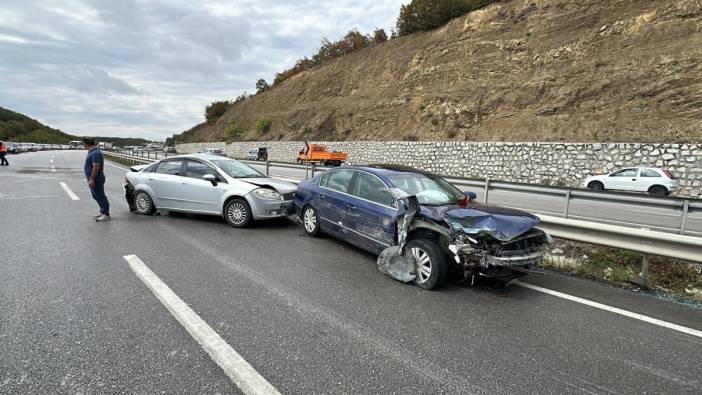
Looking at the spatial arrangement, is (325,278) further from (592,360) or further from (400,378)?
(592,360)

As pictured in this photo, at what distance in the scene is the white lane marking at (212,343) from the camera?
262 cm

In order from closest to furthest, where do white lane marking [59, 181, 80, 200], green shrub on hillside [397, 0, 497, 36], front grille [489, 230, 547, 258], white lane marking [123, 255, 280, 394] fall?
1. white lane marking [123, 255, 280, 394]
2. front grille [489, 230, 547, 258]
3. white lane marking [59, 181, 80, 200]
4. green shrub on hillside [397, 0, 497, 36]

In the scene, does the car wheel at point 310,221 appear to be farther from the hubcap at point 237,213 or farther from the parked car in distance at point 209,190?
the hubcap at point 237,213

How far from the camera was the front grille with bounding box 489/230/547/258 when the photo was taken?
4337 millimetres

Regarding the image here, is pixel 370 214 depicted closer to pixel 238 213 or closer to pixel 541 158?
pixel 238 213

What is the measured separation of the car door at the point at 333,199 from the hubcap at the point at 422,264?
181 centimetres

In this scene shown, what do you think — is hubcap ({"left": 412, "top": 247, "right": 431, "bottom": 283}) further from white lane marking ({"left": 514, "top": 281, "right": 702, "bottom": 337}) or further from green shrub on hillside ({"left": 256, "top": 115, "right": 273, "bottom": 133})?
green shrub on hillside ({"left": 256, "top": 115, "right": 273, "bottom": 133})

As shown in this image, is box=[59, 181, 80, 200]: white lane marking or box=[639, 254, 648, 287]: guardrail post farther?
box=[59, 181, 80, 200]: white lane marking

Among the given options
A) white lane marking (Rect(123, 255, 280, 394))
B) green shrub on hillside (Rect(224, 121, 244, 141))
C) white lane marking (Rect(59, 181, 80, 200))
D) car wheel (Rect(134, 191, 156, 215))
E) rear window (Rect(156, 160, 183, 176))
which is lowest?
white lane marking (Rect(123, 255, 280, 394))

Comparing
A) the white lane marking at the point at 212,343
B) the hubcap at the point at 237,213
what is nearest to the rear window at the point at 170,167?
the hubcap at the point at 237,213

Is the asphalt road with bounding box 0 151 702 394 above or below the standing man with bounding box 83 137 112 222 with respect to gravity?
below

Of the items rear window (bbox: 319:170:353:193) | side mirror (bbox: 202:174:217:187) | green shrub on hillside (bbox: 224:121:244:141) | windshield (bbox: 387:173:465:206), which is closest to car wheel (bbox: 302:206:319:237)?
rear window (bbox: 319:170:353:193)

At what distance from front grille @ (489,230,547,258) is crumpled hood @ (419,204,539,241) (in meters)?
0.10

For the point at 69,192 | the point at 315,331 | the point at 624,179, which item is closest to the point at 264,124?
the point at 69,192
